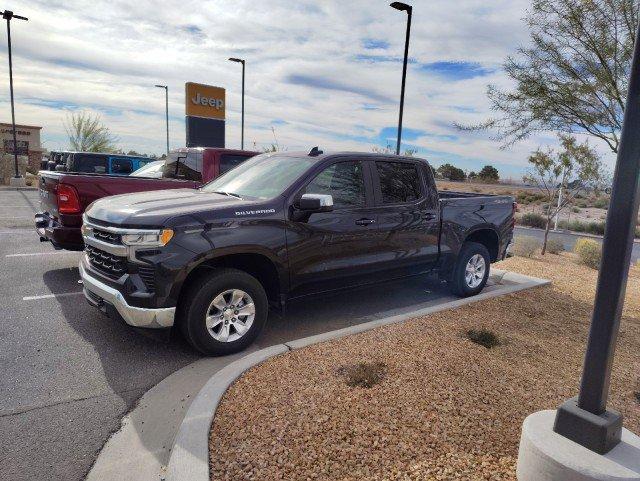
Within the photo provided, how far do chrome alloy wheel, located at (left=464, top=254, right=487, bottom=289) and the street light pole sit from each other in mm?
4085

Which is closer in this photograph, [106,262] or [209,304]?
[209,304]

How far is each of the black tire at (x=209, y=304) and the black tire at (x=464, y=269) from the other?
318cm

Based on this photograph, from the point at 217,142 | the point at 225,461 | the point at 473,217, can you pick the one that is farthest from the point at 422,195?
the point at 217,142

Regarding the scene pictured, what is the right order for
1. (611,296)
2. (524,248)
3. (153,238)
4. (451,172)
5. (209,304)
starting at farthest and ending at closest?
(451,172) < (524,248) < (209,304) < (153,238) < (611,296)

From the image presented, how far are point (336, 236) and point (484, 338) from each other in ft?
5.92

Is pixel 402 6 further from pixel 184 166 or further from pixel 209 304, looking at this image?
pixel 209 304

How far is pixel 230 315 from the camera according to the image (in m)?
4.38

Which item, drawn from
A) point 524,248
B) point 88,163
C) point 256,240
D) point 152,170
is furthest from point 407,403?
point 88,163

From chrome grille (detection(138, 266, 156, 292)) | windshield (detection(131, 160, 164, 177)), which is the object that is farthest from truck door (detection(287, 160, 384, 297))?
windshield (detection(131, 160, 164, 177))

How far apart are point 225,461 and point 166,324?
164 cm

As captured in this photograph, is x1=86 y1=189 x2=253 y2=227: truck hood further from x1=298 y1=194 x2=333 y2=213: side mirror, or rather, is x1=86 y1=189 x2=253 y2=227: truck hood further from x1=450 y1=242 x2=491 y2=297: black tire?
x1=450 y1=242 x2=491 y2=297: black tire

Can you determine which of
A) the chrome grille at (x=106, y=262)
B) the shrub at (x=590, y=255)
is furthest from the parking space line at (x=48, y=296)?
the shrub at (x=590, y=255)

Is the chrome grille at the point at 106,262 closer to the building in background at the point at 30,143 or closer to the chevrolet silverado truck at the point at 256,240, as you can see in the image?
the chevrolet silverado truck at the point at 256,240

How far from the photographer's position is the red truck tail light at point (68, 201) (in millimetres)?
6234
